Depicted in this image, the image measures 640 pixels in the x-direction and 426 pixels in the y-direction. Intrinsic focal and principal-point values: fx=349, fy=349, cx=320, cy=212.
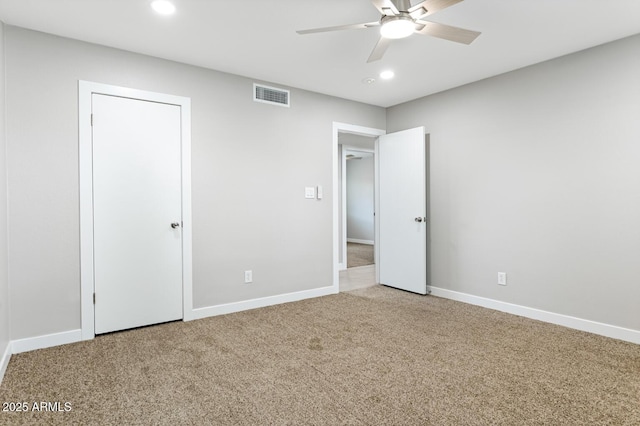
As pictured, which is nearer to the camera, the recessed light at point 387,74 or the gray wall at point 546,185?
the gray wall at point 546,185

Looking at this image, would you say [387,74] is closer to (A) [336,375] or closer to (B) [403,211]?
(B) [403,211]

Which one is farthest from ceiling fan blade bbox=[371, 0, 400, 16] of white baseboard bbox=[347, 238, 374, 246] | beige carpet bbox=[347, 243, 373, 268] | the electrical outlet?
white baseboard bbox=[347, 238, 374, 246]

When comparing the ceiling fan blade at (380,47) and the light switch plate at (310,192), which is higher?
the ceiling fan blade at (380,47)

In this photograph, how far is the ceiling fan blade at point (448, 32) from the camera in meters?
2.11

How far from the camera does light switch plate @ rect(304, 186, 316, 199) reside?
4176 millimetres

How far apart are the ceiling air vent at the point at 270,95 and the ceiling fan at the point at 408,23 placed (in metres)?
1.74

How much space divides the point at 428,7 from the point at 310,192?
8.34 feet

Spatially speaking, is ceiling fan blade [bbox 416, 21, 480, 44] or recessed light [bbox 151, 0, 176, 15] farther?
recessed light [bbox 151, 0, 176, 15]

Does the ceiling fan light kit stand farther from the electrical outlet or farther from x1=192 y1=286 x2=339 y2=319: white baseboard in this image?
x1=192 y1=286 x2=339 y2=319: white baseboard

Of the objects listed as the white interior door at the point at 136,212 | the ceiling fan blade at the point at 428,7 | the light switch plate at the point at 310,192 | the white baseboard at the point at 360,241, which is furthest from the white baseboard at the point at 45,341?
the white baseboard at the point at 360,241

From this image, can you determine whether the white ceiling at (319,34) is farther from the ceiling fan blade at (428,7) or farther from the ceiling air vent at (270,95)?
the ceiling fan blade at (428,7)

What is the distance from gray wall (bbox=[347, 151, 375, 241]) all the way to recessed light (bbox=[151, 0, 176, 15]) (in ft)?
25.0

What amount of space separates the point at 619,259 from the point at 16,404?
4319 mm

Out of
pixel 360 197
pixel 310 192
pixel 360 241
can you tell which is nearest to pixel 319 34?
pixel 310 192
